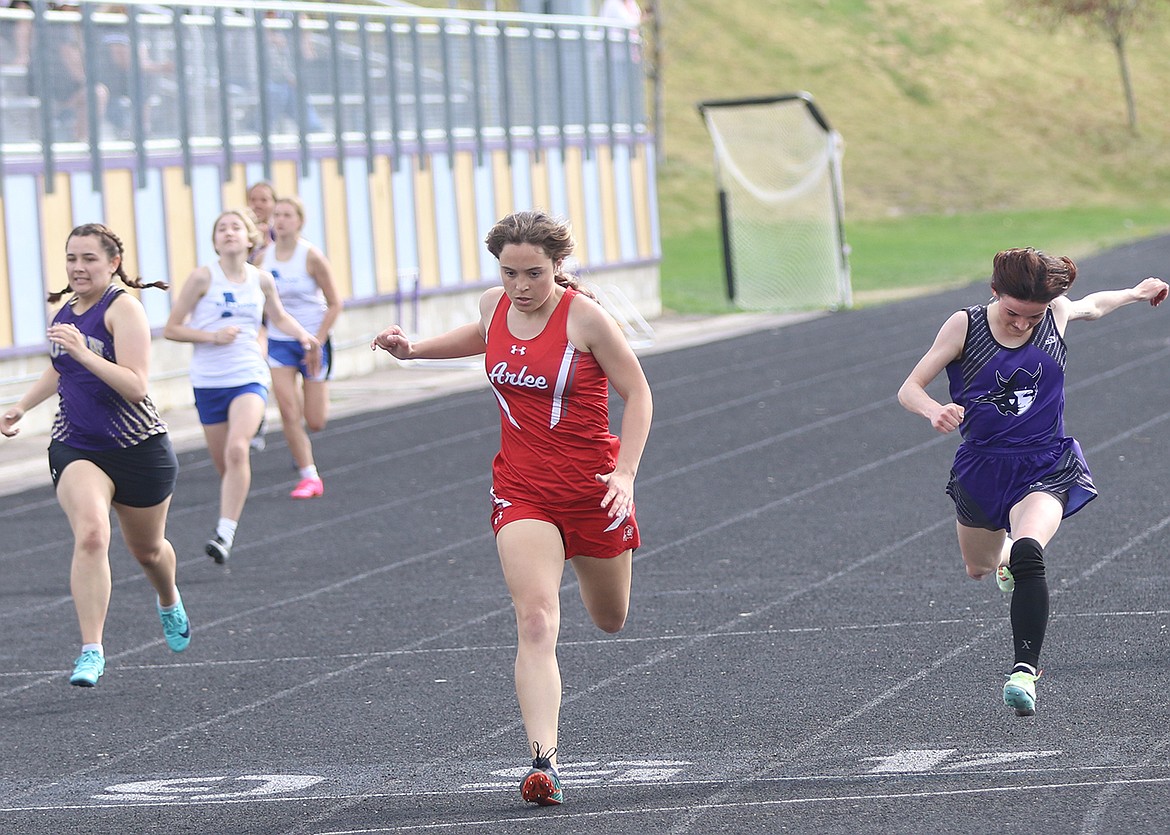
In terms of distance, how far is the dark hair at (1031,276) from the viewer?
21.1ft

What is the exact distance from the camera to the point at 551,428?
19.6ft

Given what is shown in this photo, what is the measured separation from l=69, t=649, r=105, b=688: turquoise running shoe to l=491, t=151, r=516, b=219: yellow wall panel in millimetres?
17168

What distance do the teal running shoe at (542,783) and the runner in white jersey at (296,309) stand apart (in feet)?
23.1

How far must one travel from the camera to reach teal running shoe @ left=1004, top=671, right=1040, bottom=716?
240 inches

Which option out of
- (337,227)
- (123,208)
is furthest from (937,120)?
(123,208)

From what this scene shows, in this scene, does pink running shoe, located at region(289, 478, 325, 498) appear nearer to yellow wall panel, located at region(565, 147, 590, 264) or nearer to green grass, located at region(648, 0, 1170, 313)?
yellow wall panel, located at region(565, 147, 590, 264)

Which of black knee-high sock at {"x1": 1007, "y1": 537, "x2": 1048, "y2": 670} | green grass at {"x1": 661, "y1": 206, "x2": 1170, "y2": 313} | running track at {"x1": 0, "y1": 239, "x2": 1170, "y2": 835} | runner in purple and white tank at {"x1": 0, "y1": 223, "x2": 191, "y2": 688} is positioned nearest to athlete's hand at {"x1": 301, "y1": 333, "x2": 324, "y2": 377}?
running track at {"x1": 0, "y1": 239, "x2": 1170, "y2": 835}

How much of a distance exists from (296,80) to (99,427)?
13.7 m

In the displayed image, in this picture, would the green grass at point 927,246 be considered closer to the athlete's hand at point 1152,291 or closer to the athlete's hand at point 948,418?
the athlete's hand at point 1152,291

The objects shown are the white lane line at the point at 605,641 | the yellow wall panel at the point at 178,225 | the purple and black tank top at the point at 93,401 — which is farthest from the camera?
the yellow wall panel at the point at 178,225

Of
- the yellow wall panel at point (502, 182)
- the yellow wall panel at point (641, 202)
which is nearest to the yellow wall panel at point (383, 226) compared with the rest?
the yellow wall panel at point (502, 182)

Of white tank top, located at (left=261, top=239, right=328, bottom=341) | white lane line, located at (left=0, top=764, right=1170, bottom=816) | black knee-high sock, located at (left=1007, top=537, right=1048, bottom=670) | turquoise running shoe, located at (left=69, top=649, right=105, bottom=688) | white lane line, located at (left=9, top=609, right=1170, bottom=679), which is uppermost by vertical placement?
white tank top, located at (left=261, top=239, right=328, bottom=341)

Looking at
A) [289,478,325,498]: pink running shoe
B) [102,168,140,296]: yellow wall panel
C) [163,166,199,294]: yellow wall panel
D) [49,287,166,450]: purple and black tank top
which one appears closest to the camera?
[49,287,166,450]: purple and black tank top

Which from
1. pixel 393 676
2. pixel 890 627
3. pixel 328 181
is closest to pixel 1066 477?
pixel 890 627
